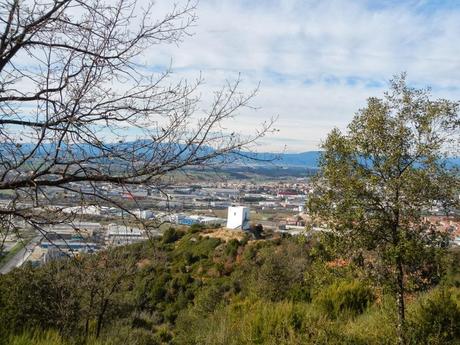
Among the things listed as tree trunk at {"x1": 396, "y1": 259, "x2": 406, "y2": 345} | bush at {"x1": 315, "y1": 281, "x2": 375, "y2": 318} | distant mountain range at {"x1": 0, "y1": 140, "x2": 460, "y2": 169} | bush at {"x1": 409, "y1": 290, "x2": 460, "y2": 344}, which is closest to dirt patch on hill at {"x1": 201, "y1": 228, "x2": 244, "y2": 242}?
bush at {"x1": 315, "y1": 281, "x2": 375, "y2": 318}

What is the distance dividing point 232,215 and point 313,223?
31362 mm

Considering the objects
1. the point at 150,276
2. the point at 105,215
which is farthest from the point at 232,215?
the point at 105,215

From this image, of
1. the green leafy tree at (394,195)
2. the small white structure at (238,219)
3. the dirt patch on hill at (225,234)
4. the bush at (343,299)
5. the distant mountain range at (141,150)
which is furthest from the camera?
the small white structure at (238,219)

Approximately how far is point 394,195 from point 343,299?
3410 millimetres

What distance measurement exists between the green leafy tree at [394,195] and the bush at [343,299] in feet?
7.20

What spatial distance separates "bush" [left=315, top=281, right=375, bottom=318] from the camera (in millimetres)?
9164

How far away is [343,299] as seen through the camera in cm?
944

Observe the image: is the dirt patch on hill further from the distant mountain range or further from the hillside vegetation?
the distant mountain range

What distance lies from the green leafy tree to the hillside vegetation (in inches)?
12.4

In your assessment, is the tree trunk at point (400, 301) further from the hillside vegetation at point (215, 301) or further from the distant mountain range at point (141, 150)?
the distant mountain range at point (141, 150)

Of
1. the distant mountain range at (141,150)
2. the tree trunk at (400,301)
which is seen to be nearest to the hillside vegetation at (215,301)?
the tree trunk at (400,301)

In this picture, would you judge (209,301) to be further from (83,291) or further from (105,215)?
(105,215)

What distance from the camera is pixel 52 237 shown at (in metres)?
3.78

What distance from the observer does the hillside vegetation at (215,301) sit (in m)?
6.93
